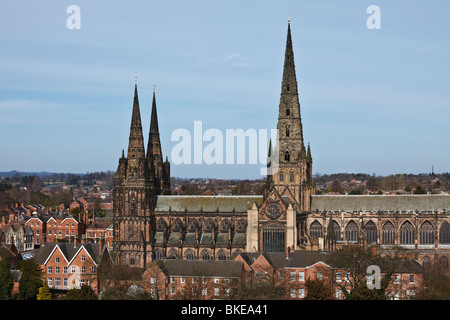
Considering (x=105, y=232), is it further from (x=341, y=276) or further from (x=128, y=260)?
(x=341, y=276)

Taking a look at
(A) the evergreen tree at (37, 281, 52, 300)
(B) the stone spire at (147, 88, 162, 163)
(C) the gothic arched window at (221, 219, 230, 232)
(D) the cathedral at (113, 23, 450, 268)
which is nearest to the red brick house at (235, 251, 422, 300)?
(D) the cathedral at (113, 23, 450, 268)

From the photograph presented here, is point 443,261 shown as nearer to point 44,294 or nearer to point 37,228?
point 44,294

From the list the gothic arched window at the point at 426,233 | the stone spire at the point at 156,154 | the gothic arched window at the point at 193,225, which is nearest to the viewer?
the gothic arched window at the point at 426,233

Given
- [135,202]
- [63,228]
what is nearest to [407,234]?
[135,202]

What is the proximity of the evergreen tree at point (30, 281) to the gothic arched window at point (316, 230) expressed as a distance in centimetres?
3531

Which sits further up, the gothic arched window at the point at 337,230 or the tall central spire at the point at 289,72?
the tall central spire at the point at 289,72

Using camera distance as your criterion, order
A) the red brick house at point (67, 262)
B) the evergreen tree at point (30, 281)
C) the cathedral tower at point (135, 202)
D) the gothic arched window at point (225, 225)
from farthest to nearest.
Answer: the gothic arched window at point (225, 225), the cathedral tower at point (135, 202), the red brick house at point (67, 262), the evergreen tree at point (30, 281)

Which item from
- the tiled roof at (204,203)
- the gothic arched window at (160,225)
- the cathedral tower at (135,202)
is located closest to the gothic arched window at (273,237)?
the tiled roof at (204,203)

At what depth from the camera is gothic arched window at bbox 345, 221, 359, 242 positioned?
9306 centimetres

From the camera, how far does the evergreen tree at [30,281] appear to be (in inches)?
2955

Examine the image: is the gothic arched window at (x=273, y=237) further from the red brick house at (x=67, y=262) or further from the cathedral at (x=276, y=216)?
the red brick house at (x=67, y=262)

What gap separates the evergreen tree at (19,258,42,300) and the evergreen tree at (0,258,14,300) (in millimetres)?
2188
